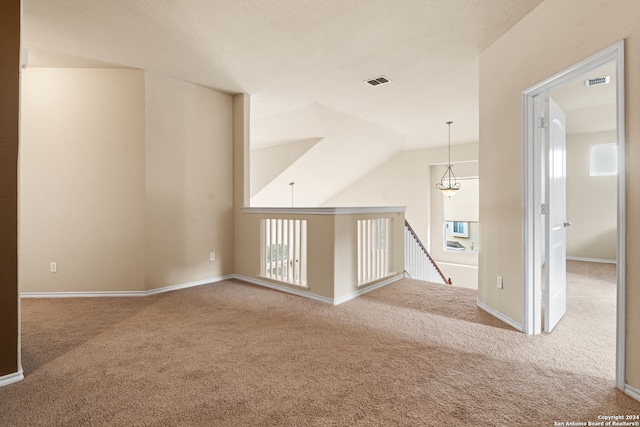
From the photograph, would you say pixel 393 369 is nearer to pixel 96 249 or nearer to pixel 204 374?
pixel 204 374

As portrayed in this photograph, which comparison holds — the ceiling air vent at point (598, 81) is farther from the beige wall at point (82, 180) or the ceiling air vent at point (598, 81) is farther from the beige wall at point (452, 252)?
the beige wall at point (82, 180)

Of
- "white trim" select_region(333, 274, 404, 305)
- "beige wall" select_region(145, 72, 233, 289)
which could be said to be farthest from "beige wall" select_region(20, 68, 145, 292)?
"white trim" select_region(333, 274, 404, 305)

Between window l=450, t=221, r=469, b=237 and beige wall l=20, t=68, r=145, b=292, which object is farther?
window l=450, t=221, r=469, b=237

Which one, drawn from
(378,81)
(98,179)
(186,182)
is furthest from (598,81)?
Answer: (98,179)

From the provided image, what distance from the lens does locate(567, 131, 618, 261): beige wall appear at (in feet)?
19.5

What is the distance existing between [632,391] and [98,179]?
15.7 ft

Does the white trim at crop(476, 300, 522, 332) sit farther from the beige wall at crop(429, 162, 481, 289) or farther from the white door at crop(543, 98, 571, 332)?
the beige wall at crop(429, 162, 481, 289)

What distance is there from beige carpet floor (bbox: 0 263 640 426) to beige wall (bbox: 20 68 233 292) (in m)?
0.49

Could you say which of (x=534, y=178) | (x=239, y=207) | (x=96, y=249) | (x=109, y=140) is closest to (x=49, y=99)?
(x=109, y=140)

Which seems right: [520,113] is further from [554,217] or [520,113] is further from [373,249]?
[373,249]

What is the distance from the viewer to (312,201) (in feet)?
29.1

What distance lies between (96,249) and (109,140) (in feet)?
4.10

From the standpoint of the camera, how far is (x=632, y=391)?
169cm

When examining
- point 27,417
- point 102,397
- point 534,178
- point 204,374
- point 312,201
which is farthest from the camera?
point 312,201
